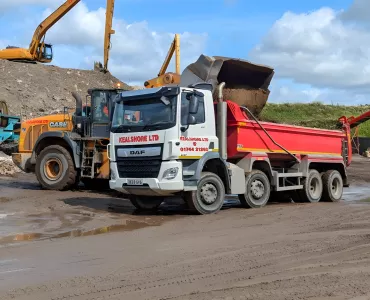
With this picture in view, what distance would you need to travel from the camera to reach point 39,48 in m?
37.7

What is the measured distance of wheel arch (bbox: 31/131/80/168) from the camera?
14.9 metres

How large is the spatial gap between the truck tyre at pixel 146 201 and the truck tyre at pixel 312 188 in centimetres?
432

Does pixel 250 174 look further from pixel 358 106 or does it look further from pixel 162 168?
pixel 358 106

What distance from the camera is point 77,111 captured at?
15727 millimetres

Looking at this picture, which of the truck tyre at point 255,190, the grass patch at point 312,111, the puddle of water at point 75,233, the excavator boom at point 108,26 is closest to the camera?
the puddle of water at point 75,233

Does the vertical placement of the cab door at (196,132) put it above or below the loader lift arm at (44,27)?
below

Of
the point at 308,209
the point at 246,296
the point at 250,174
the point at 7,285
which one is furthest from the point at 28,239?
the point at 308,209

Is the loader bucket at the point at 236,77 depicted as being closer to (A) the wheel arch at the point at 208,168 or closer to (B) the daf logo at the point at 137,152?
(A) the wheel arch at the point at 208,168

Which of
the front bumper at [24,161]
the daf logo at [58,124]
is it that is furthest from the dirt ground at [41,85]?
the daf logo at [58,124]

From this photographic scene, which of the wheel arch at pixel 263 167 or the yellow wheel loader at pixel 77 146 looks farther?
the yellow wheel loader at pixel 77 146

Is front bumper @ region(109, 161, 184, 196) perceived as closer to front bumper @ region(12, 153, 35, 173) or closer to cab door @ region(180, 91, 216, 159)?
cab door @ region(180, 91, 216, 159)

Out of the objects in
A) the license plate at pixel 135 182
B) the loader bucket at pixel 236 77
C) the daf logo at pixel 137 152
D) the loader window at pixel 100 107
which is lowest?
the license plate at pixel 135 182

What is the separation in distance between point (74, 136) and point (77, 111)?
0.95m

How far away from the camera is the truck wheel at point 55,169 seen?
14.9 metres
